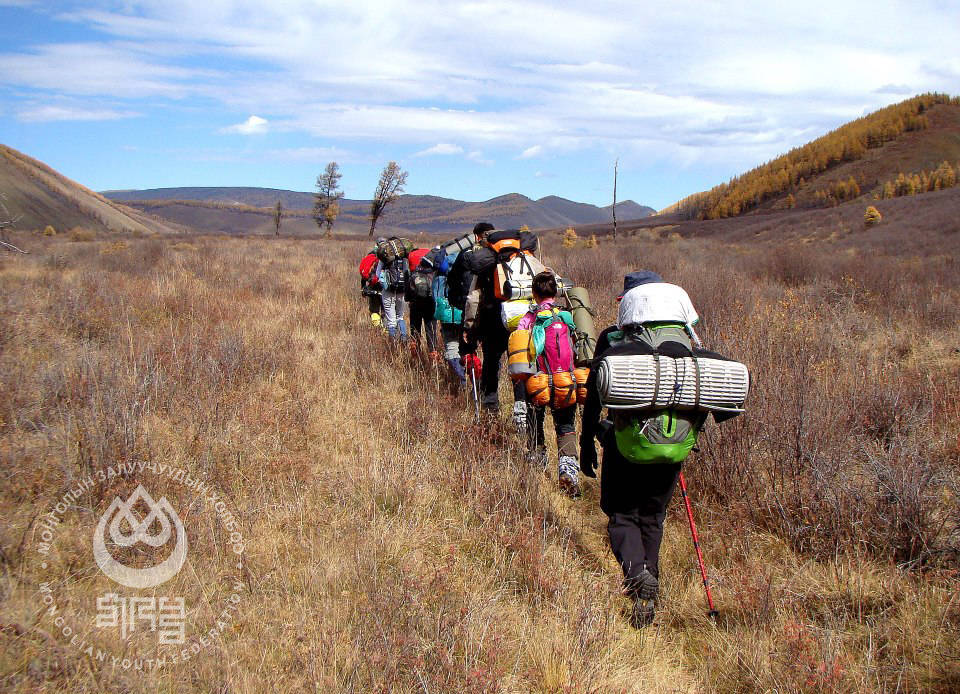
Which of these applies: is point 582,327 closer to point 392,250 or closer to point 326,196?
point 392,250

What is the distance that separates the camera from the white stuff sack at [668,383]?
2285 millimetres

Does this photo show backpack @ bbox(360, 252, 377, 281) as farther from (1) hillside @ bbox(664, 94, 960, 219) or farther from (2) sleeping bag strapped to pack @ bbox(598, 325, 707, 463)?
(1) hillside @ bbox(664, 94, 960, 219)

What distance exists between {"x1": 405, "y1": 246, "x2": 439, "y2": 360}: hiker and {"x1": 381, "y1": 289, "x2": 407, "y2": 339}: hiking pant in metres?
0.32

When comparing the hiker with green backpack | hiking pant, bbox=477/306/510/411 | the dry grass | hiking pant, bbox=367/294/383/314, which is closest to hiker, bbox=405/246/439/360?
the hiker with green backpack

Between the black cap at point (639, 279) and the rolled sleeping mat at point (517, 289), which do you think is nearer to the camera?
the black cap at point (639, 279)

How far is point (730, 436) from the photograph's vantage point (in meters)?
3.74

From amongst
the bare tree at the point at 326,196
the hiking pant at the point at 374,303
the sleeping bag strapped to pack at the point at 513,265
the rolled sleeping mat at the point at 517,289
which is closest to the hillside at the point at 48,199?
the bare tree at the point at 326,196

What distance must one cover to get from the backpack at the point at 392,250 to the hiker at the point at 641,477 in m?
4.92

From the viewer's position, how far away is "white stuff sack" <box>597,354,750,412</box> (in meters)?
2.29

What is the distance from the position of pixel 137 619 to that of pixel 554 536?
202cm

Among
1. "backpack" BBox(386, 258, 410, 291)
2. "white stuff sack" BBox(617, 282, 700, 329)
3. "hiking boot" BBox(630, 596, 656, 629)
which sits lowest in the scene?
"hiking boot" BBox(630, 596, 656, 629)

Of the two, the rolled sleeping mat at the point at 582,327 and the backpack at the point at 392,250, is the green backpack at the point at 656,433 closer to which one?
the rolled sleeping mat at the point at 582,327

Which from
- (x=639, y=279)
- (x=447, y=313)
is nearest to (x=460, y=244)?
(x=447, y=313)

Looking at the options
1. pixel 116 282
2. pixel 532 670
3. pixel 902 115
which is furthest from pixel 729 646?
pixel 902 115
